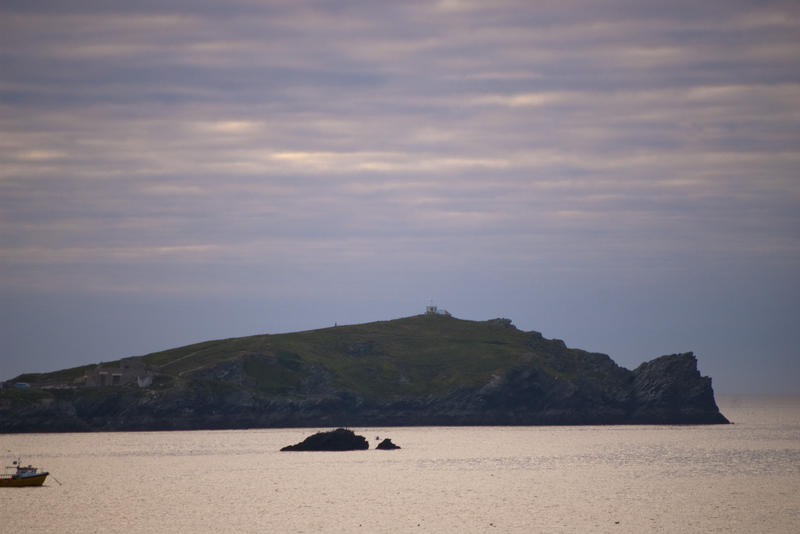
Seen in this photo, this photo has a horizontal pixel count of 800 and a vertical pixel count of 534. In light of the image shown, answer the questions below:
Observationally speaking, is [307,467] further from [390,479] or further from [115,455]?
[115,455]

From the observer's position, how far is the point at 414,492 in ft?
366

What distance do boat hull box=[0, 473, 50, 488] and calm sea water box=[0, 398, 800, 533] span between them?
961 millimetres

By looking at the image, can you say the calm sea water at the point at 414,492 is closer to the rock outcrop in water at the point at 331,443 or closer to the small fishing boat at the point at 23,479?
the small fishing boat at the point at 23,479

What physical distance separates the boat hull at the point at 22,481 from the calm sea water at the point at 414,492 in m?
0.96

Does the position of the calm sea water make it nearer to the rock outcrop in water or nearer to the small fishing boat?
the small fishing boat

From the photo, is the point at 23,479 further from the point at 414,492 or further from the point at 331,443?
the point at 331,443

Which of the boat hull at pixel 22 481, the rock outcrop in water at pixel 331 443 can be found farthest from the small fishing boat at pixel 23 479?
the rock outcrop in water at pixel 331 443

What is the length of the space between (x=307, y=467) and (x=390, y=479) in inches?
868

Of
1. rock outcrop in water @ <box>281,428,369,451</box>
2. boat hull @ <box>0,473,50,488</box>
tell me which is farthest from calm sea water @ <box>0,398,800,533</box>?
rock outcrop in water @ <box>281,428,369,451</box>

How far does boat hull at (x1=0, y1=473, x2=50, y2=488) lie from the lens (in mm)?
114444

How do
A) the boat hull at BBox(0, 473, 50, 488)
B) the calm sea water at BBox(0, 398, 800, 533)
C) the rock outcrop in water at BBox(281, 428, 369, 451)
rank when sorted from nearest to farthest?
1. the calm sea water at BBox(0, 398, 800, 533)
2. the boat hull at BBox(0, 473, 50, 488)
3. the rock outcrop in water at BBox(281, 428, 369, 451)

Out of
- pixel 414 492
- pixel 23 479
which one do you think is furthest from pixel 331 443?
pixel 23 479

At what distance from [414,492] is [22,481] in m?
42.0

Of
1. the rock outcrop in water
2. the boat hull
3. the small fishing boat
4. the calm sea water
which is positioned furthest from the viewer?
the rock outcrop in water
